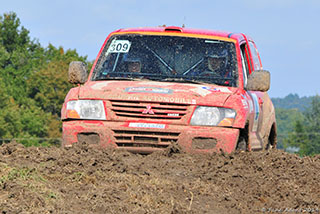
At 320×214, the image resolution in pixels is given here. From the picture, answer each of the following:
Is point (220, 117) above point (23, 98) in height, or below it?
above

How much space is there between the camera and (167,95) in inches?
319

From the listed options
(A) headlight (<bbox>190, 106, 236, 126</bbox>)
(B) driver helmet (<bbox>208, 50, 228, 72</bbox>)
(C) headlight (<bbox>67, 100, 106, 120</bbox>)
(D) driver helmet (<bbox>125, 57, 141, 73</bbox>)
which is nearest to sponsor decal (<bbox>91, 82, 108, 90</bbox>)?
(C) headlight (<bbox>67, 100, 106, 120</bbox>)

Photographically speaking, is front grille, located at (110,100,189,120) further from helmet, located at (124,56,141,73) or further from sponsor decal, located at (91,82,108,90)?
helmet, located at (124,56,141,73)

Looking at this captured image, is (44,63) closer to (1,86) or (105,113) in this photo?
(1,86)

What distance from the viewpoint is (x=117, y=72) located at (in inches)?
360

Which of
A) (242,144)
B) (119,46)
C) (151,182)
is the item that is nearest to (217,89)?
(242,144)

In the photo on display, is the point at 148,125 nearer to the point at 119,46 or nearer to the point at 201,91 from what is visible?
the point at 201,91

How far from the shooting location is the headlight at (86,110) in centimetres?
820

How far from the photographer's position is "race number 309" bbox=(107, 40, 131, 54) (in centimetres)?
945

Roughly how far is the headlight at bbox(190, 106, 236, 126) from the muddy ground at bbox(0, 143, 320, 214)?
346mm

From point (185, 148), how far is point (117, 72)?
1606 mm

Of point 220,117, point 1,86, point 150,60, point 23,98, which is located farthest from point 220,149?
point 23,98

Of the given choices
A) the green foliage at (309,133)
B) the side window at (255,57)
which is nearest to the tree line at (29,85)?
→ the green foliage at (309,133)

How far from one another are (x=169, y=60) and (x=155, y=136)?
1.36m
